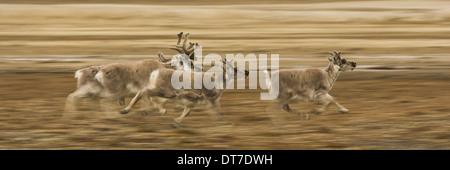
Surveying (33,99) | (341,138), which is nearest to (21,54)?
(33,99)

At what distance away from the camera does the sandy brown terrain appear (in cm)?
1137

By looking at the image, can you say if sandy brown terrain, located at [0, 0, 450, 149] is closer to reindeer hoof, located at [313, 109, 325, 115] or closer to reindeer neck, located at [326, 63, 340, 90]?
reindeer hoof, located at [313, 109, 325, 115]

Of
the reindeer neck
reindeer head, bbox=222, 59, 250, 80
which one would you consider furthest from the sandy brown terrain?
reindeer head, bbox=222, 59, 250, 80

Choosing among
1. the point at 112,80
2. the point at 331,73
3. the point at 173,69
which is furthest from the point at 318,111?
the point at 112,80

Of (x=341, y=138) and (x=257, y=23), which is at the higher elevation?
(x=257, y=23)

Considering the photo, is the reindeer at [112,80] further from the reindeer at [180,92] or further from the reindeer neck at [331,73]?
the reindeer neck at [331,73]

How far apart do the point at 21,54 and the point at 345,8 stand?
1007 inches

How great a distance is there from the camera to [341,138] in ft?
37.0

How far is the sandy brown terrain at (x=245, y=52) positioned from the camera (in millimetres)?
11367

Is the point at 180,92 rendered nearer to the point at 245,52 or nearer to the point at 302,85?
the point at 302,85

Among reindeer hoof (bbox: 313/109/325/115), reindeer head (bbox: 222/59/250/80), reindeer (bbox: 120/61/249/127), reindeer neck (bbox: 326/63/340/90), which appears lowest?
reindeer (bbox: 120/61/249/127)

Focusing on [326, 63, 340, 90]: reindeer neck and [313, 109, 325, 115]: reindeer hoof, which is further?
[313, 109, 325, 115]: reindeer hoof

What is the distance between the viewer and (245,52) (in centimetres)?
2673

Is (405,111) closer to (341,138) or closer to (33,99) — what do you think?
(341,138)
